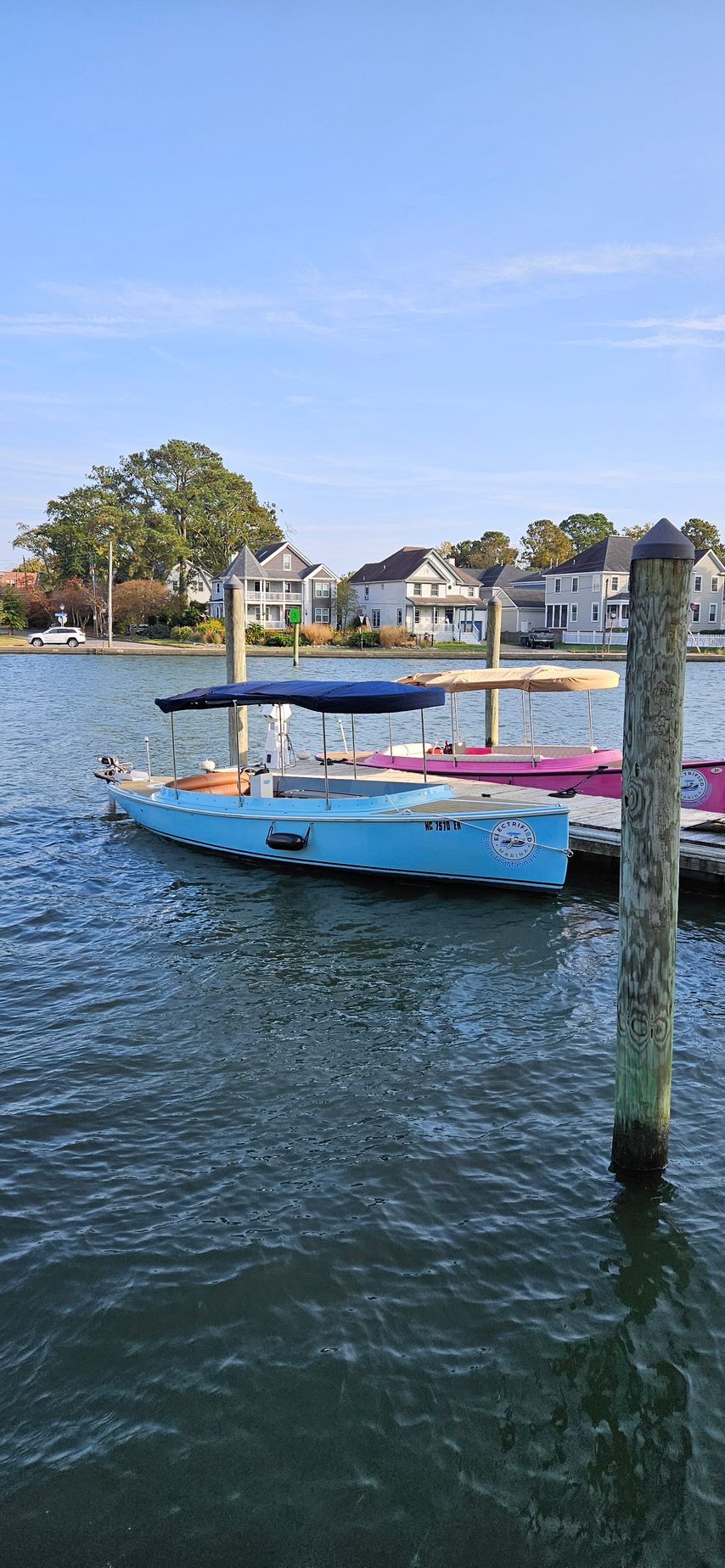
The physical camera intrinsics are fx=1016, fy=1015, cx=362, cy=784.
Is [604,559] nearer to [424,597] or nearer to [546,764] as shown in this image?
[424,597]

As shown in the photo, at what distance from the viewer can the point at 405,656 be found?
77.6 metres

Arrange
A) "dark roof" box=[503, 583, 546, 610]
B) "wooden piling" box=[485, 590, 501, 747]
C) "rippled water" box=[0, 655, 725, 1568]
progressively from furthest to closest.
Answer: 1. "dark roof" box=[503, 583, 546, 610]
2. "wooden piling" box=[485, 590, 501, 747]
3. "rippled water" box=[0, 655, 725, 1568]

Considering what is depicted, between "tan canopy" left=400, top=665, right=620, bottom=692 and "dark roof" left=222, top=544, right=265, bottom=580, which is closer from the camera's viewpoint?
"tan canopy" left=400, top=665, right=620, bottom=692

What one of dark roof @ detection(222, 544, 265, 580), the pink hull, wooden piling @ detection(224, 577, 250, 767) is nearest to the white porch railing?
dark roof @ detection(222, 544, 265, 580)

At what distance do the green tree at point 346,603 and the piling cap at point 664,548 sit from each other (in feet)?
295

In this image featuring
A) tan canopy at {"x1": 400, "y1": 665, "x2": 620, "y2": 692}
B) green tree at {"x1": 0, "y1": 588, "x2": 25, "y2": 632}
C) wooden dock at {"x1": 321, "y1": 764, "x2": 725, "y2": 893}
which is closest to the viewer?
wooden dock at {"x1": 321, "y1": 764, "x2": 725, "y2": 893}

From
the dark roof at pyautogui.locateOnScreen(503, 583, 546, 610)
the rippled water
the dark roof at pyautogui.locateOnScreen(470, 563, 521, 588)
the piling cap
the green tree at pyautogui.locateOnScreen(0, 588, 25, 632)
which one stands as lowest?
the rippled water

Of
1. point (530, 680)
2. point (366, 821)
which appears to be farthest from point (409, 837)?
point (530, 680)

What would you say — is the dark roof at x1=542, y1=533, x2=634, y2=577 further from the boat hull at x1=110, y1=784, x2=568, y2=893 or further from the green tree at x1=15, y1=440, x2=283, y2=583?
the boat hull at x1=110, y1=784, x2=568, y2=893

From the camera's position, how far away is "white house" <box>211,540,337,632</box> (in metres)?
93.6

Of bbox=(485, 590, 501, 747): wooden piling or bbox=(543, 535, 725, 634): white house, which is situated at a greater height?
bbox=(543, 535, 725, 634): white house

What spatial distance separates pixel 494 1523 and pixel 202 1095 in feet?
14.3

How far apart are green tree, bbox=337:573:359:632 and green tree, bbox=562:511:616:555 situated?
1945 inches

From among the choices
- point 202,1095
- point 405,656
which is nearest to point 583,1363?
point 202,1095
